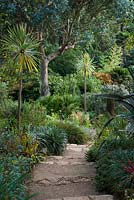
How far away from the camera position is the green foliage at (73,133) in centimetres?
851

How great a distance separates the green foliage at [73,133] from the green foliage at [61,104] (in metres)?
2.83

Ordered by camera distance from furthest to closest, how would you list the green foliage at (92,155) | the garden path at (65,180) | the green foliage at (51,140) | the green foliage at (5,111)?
the green foliage at (5,111) < the green foliage at (51,140) < the green foliage at (92,155) < the garden path at (65,180)

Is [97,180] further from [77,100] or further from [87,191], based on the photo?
[77,100]

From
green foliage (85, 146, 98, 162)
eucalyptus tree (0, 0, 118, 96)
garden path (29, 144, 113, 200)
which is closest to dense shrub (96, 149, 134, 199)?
garden path (29, 144, 113, 200)

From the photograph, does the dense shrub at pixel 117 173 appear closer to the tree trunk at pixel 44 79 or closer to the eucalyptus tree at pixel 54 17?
the eucalyptus tree at pixel 54 17

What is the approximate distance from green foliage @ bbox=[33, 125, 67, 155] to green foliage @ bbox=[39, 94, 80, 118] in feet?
14.4

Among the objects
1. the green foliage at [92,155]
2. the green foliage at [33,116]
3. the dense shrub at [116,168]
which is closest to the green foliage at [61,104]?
the green foliage at [33,116]

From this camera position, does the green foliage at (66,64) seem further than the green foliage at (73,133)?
Yes

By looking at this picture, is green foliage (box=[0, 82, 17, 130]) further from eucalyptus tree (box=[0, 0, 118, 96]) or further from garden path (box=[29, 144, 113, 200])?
eucalyptus tree (box=[0, 0, 118, 96])

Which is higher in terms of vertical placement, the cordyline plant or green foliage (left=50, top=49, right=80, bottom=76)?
green foliage (left=50, top=49, right=80, bottom=76)

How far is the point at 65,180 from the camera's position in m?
5.09

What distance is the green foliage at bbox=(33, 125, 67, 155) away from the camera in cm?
680

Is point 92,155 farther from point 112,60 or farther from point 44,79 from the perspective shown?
point 112,60

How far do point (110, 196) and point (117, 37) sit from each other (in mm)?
14698
